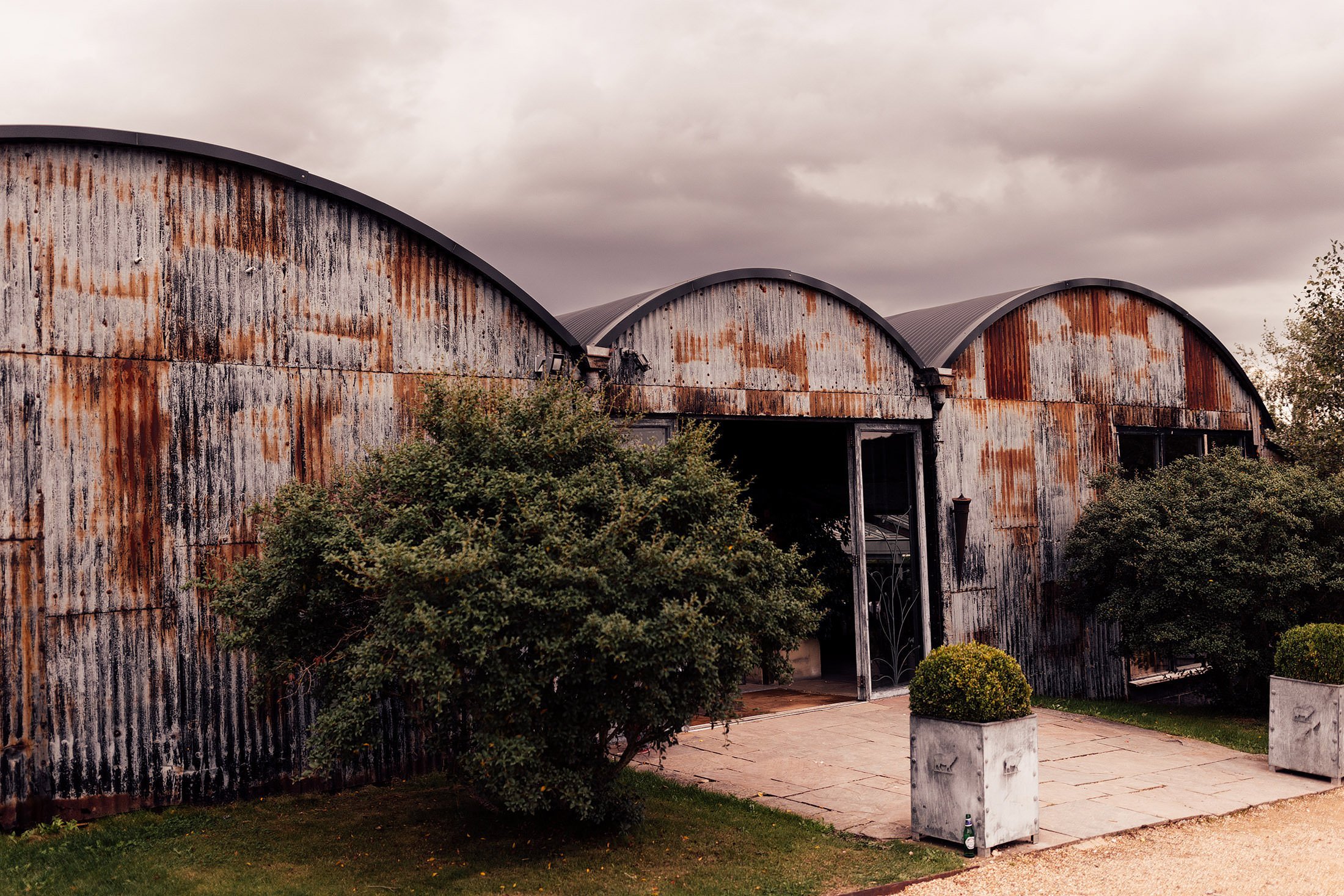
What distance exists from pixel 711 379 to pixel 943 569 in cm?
382

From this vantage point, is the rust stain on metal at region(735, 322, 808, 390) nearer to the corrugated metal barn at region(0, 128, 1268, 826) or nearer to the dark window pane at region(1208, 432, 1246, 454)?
the corrugated metal barn at region(0, 128, 1268, 826)

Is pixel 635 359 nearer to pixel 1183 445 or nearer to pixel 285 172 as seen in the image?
pixel 285 172

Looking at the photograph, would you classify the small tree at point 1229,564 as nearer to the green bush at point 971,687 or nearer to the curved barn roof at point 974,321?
the curved barn roof at point 974,321

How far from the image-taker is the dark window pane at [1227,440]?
15.4 meters

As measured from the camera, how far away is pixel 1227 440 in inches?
614

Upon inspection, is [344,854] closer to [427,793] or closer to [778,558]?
[427,793]

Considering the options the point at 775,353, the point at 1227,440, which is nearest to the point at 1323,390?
the point at 1227,440

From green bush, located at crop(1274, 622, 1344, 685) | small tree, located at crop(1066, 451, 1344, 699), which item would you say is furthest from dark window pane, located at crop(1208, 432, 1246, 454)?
green bush, located at crop(1274, 622, 1344, 685)

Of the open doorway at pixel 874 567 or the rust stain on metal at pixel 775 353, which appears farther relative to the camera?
the open doorway at pixel 874 567

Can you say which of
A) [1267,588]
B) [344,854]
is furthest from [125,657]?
[1267,588]

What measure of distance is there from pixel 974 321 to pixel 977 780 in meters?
7.61

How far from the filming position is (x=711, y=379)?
34.7ft

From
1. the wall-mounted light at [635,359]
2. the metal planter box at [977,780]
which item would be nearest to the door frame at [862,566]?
the wall-mounted light at [635,359]

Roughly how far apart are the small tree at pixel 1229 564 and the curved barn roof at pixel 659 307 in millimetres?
3362
